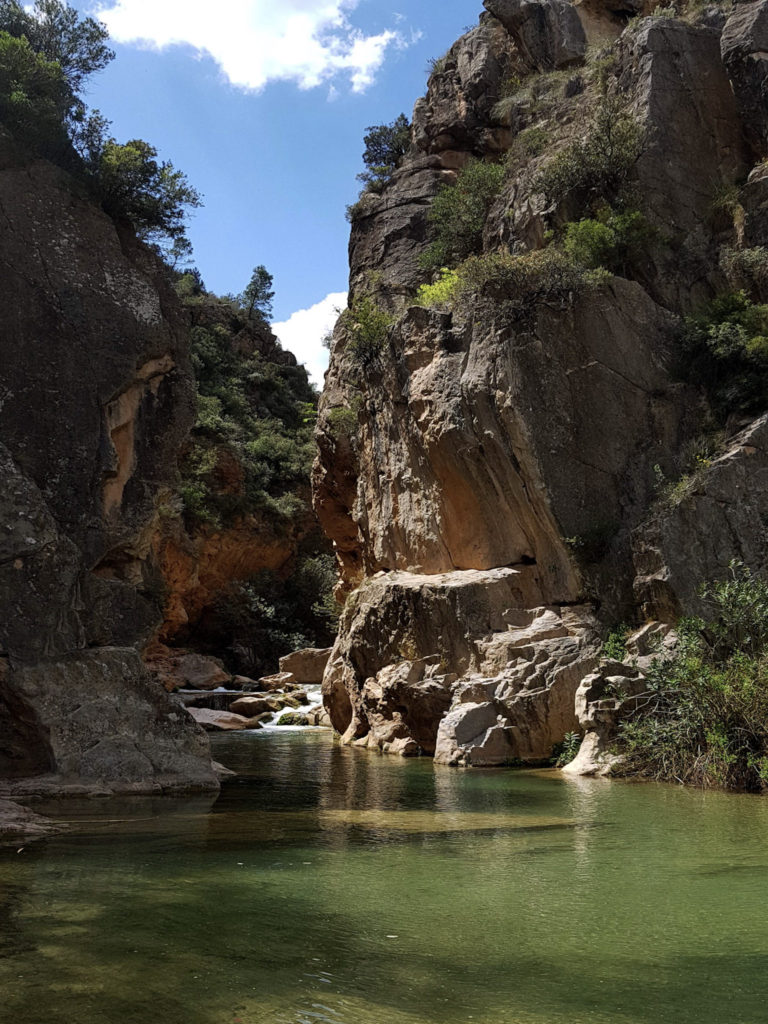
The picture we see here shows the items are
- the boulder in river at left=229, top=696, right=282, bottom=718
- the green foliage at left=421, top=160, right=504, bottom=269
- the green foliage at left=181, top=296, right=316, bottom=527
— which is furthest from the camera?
the green foliage at left=181, top=296, right=316, bottom=527

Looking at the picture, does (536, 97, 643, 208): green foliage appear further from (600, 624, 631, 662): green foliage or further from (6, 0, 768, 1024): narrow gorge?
(600, 624, 631, 662): green foliage

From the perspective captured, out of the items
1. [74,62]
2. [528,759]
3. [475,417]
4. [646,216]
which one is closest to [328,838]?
[528,759]

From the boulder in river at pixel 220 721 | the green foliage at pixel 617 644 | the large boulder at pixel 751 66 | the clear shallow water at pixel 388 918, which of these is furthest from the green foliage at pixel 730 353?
the boulder in river at pixel 220 721

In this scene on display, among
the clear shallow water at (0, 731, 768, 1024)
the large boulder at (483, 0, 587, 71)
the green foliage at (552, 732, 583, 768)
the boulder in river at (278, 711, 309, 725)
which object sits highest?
the large boulder at (483, 0, 587, 71)

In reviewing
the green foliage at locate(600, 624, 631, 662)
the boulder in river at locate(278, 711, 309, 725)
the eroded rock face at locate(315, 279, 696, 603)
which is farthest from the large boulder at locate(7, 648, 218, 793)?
the boulder in river at locate(278, 711, 309, 725)

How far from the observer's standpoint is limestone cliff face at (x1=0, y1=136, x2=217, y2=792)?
457 inches

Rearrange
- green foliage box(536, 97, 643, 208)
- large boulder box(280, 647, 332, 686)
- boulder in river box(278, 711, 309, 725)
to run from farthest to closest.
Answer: large boulder box(280, 647, 332, 686) → boulder in river box(278, 711, 309, 725) → green foliage box(536, 97, 643, 208)

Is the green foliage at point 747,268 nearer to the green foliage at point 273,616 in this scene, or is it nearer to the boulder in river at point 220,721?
the boulder in river at point 220,721

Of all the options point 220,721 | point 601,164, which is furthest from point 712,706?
point 220,721

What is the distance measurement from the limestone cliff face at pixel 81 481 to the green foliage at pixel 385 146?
69.6 feet

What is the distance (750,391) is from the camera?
18625mm

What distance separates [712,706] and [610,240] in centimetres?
1274

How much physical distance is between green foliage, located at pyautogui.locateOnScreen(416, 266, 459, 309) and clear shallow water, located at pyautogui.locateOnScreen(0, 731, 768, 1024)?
15.5 metres

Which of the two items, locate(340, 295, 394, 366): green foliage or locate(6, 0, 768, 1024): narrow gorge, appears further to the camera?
locate(340, 295, 394, 366): green foliage
